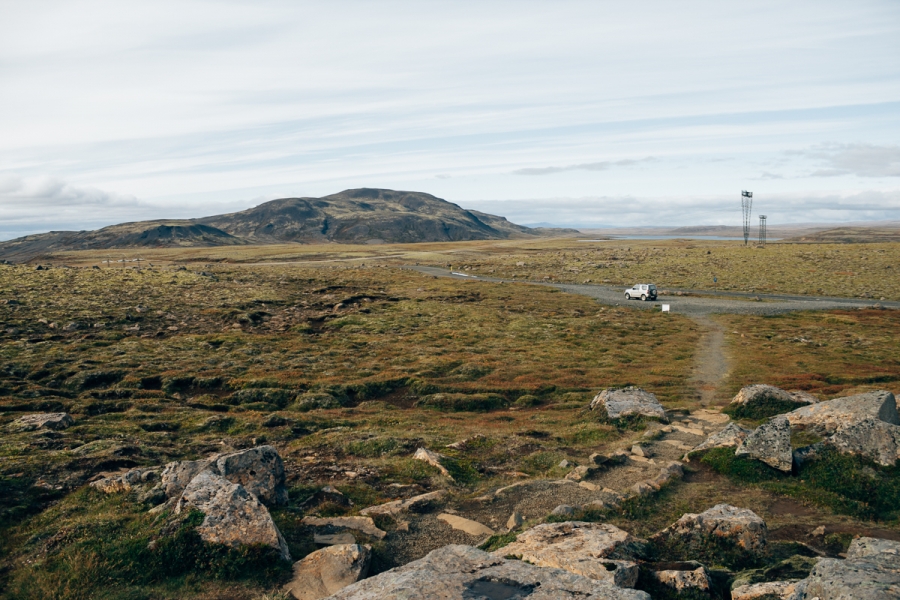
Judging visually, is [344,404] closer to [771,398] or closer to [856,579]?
[771,398]

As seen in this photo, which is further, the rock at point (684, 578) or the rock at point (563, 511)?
the rock at point (563, 511)

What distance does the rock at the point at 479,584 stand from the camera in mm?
8844

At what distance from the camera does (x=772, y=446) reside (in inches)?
A: 681

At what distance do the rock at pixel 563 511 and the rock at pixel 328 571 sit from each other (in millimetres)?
5001

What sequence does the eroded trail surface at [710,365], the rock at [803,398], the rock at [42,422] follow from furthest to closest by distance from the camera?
the eroded trail surface at [710,365], the rock at [803,398], the rock at [42,422]

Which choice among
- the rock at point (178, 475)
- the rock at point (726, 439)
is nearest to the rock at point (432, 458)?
the rock at point (178, 475)

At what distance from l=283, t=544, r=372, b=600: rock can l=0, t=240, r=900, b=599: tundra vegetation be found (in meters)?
0.39

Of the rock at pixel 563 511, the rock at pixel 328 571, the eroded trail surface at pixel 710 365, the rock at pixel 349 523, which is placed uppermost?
the rock at pixel 328 571

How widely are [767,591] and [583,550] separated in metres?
3.27

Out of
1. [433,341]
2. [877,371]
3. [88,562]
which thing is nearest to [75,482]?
[88,562]

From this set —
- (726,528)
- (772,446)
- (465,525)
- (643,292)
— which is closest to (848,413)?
(772,446)

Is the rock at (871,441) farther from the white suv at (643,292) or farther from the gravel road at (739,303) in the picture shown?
the white suv at (643,292)

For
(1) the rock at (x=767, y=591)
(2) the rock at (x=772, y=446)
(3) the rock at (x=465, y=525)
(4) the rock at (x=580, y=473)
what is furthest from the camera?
(4) the rock at (x=580, y=473)

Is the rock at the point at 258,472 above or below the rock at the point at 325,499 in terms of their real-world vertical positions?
above
